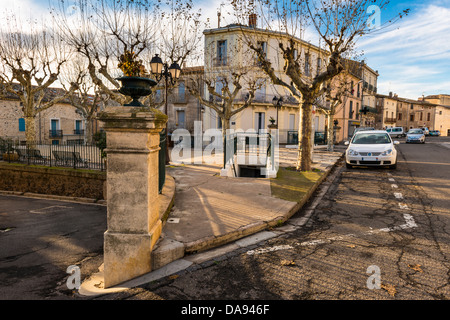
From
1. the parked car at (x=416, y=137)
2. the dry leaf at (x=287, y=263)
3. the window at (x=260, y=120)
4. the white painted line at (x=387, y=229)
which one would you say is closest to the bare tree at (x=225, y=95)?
the window at (x=260, y=120)

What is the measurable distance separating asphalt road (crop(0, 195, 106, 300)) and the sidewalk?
0.53 m

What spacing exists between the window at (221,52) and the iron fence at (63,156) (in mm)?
17220

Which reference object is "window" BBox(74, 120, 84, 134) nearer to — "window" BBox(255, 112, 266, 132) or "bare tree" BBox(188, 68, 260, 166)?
"bare tree" BBox(188, 68, 260, 166)

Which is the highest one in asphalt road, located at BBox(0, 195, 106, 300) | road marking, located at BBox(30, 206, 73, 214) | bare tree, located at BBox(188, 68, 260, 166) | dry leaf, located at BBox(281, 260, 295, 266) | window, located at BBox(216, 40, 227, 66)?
window, located at BBox(216, 40, 227, 66)

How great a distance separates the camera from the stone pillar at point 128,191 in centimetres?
346

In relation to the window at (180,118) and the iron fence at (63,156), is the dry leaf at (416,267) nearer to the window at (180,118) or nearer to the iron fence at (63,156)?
the iron fence at (63,156)

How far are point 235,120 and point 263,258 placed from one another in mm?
25131

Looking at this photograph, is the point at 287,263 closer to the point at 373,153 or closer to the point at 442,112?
the point at 373,153

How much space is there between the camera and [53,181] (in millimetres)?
12438

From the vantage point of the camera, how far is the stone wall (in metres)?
11.5

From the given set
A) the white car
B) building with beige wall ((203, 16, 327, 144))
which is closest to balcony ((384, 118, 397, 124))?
building with beige wall ((203, 16, 327, 144))

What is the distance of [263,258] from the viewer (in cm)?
388
